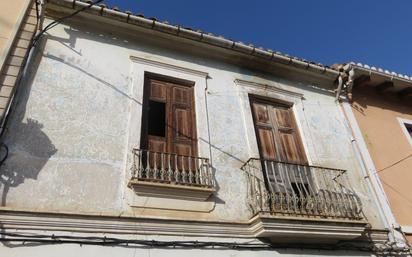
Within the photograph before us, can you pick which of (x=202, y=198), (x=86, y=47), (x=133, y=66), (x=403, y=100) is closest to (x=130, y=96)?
(x=133, y=66)

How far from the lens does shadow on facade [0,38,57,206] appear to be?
4.68 m

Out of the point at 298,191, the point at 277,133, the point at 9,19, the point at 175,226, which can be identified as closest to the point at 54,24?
the point at 9,19

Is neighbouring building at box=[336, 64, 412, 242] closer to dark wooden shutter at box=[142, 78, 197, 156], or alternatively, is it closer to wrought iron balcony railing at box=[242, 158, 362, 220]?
wrought iron balcony railing at box=[242, 158, 362, 220]

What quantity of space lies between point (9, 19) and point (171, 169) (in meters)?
3.67

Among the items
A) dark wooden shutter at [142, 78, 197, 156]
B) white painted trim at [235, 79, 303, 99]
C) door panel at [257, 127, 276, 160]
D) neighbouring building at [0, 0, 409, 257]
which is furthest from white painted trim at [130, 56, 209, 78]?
door panel at [257, 127, 276, 160]

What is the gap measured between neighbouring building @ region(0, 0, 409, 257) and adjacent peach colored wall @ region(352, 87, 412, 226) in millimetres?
571

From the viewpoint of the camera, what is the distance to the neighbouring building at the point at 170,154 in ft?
15.7

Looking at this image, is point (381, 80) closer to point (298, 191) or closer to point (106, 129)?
point (298, 191)

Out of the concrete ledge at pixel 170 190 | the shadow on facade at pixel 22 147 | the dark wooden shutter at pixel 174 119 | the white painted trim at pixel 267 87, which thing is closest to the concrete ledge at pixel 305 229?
the concrete ledge at pixel 170 190

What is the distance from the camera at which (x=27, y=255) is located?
422 centimetres

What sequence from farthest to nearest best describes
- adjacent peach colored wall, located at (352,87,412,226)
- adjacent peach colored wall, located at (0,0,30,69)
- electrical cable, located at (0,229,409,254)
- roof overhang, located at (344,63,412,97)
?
roof overhang, located at (344,63,412,97) → adjacent peach colored wall, located at (352,87,412,226) → adjacent peach colored wall, located at (0,0,30,69) → electrical cable, located at (0,229,409,254)

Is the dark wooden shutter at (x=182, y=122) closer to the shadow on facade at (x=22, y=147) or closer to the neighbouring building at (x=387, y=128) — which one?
the shadow on facade at (x=22, y=147)

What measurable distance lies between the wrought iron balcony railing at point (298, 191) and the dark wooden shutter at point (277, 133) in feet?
1.29

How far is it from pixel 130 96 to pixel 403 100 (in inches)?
285
